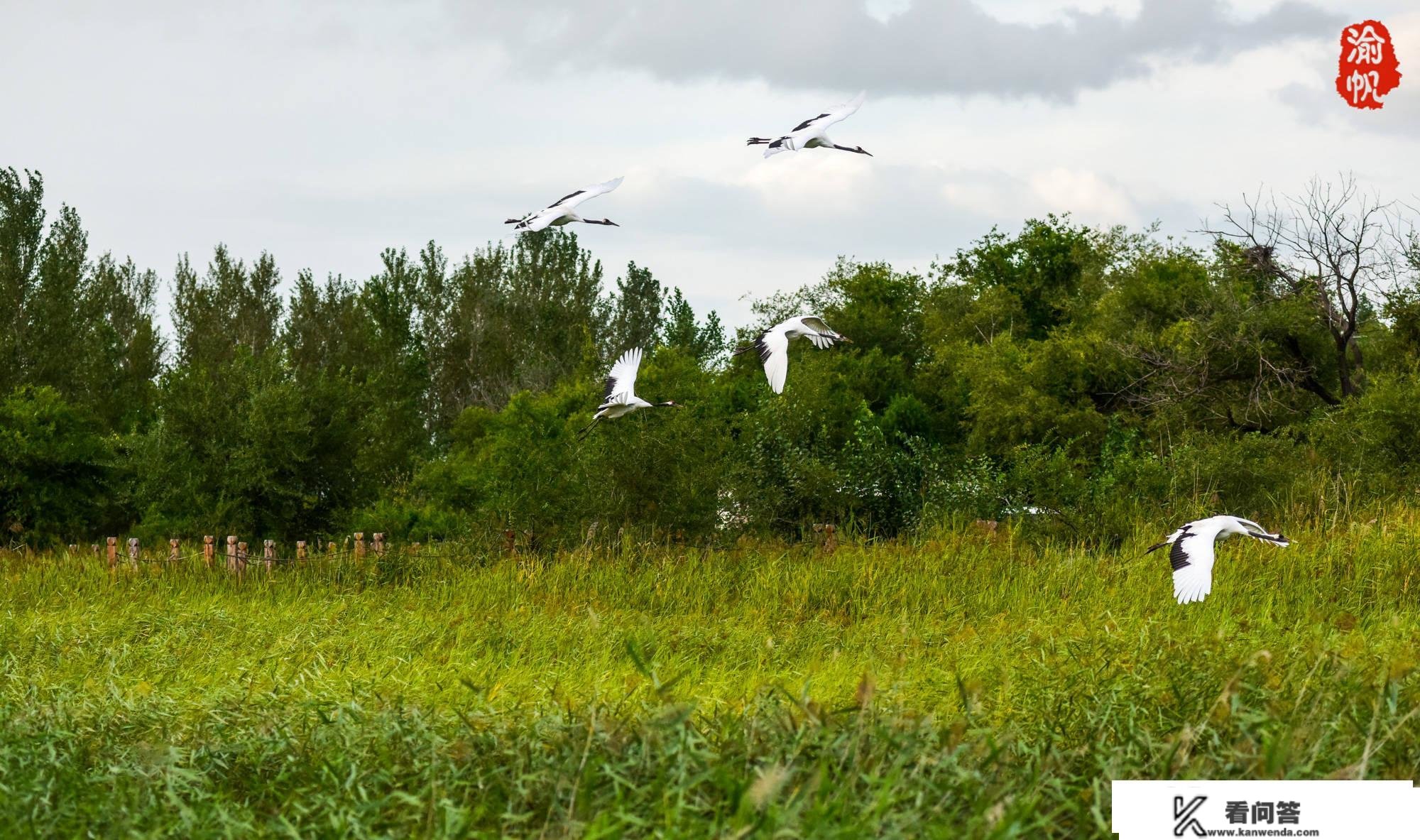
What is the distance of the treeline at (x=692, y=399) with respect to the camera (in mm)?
11906

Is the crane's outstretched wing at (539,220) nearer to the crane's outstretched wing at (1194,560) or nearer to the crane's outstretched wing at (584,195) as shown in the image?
the crane's outstretched wing at (584,195)

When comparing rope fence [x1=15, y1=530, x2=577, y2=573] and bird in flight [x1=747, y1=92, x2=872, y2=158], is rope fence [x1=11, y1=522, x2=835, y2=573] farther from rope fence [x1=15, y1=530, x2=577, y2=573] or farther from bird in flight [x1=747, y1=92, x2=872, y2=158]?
bird in flight [x1=747, y1=92, x2=872, y2=158]

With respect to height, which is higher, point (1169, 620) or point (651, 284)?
point (651, 284)

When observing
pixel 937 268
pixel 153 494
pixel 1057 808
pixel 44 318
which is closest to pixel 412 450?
pixel 44 318

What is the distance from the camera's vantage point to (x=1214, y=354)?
60.9ft

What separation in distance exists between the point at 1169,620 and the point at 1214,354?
513 inches

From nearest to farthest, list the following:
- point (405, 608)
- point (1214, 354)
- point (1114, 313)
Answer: point (405, 608)
point (1214, 354)
point (1114, 313)

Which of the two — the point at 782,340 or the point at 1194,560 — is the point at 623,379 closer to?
the point at 782,340

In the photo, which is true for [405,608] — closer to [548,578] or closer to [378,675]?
[548,578]

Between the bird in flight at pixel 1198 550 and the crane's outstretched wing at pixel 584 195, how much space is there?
356 centimetres

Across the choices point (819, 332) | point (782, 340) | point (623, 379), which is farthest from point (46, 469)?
point (819, 332)

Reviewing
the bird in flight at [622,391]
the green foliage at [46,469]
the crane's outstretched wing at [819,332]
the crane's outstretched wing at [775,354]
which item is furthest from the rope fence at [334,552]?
the green foliage at [46,469]

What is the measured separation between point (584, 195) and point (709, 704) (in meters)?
3.66

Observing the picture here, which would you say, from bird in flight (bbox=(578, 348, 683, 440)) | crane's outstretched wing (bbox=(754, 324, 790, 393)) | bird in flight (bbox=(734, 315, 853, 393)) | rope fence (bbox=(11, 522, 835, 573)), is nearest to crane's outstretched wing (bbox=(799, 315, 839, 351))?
bird in flight (bbox=(734, 315, 853, 393))
